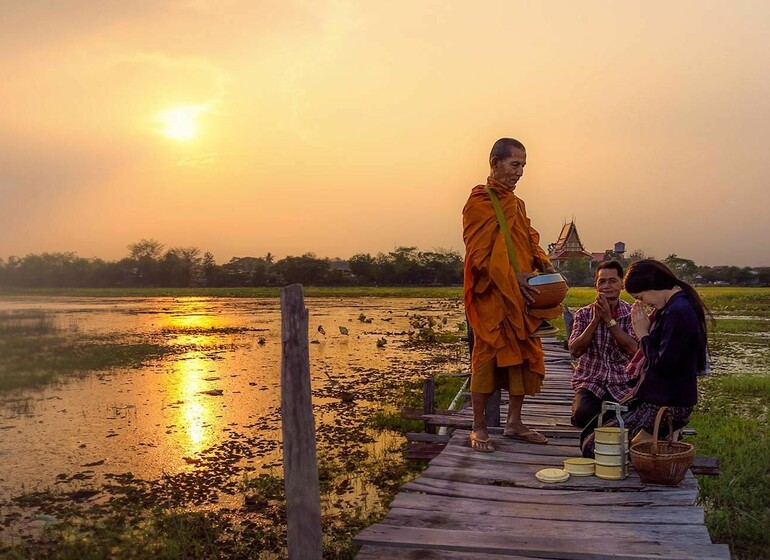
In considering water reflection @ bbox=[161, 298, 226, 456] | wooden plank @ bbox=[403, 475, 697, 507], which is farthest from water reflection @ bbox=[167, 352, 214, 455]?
wooden plank @ bbox=[403, 475, 697, 507]

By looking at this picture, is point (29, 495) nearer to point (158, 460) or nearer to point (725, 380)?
point (158, 460)

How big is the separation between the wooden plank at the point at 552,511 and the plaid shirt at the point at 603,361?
122cm

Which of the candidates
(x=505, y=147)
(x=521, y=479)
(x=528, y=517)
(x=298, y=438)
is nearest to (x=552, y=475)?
(x=521, y=479)

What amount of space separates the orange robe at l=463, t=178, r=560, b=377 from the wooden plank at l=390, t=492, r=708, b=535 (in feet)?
3.46

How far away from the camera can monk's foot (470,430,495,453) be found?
13.5ft

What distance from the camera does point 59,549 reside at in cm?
478

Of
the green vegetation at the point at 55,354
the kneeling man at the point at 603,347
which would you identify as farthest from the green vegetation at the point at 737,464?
the green vegetation at the point at 55,354

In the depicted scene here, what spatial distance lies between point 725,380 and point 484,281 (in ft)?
26.1

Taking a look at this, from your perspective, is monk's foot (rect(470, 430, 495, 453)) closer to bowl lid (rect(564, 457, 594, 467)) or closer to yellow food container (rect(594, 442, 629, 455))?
bowl lid (rect(564, 457, 594, 467))

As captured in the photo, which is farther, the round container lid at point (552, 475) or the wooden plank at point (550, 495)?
the round container lid at point (552, 475)

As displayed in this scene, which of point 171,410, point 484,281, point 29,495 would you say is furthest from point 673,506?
point 171,410

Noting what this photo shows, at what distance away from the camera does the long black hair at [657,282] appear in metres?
3.35

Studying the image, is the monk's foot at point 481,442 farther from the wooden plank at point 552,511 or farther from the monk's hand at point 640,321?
the monk's hand at point 640,321

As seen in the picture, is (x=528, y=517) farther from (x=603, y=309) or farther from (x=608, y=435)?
(x=603, y=309)
